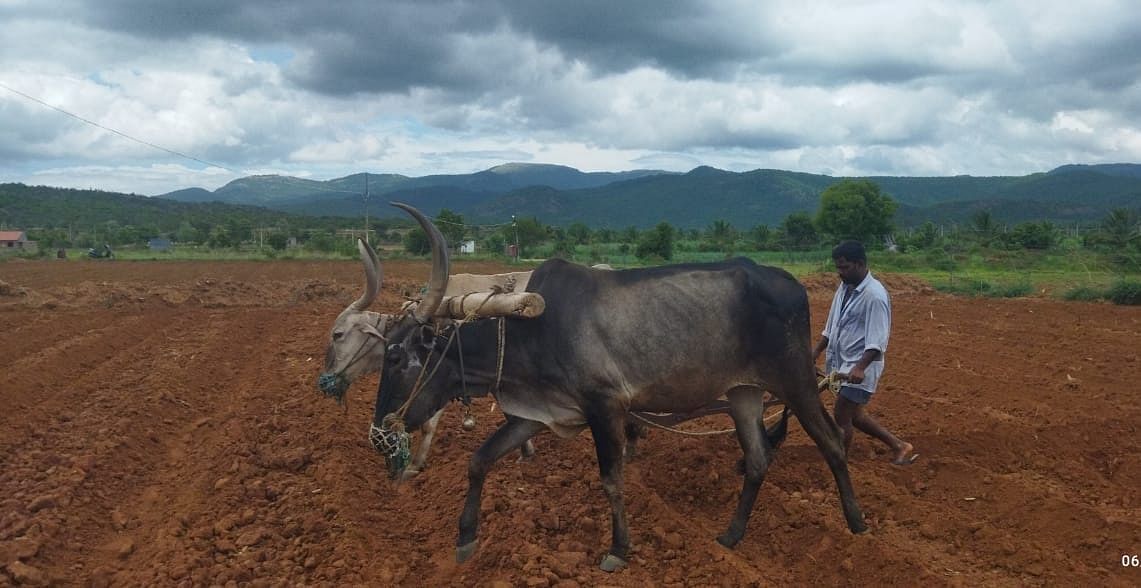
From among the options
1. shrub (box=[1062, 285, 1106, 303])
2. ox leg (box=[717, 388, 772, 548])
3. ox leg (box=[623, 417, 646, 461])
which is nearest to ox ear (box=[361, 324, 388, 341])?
ox leg (box=[623, 417, 646, 461])

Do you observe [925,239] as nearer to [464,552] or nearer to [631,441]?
[631,441]

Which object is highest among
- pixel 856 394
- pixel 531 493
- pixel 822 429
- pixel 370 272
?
pixel 370 272

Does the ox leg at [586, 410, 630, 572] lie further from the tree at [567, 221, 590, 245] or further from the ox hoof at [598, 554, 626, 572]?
the tree at [567, 221, 590, 245]

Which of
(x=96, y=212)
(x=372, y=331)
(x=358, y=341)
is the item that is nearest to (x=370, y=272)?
(x=372, y=331)

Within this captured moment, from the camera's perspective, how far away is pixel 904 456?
22.6 feet

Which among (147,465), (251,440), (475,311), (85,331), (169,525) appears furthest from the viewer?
(85,331)

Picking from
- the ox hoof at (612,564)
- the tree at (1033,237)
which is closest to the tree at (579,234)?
the tree at (1033,237)

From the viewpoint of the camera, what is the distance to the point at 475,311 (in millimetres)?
5215

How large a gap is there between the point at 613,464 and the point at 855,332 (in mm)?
2328

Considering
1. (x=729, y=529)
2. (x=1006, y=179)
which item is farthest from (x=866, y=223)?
(x=1006, y=179)

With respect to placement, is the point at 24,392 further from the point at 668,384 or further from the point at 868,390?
the point at 868,390

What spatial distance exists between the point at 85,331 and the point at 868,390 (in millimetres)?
15402

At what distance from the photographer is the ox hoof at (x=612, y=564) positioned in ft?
16.6

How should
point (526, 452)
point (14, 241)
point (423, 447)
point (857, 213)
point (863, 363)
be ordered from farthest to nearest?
1. point (14, 241)
2. point (857, 213)
3. point (526, 452)
4. point (423, 447)
5. point (863, 363)
